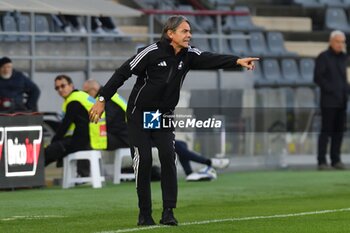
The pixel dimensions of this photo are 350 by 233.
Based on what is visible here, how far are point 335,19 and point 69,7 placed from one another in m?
12.2

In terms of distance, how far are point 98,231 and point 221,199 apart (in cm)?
483

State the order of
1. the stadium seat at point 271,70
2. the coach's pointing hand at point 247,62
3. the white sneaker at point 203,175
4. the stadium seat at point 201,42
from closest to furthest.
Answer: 1. the coach's pointing hand at point 247,62
2. the white sneaker at point 203,175
3. the stadium seat at point 201,42
4. the stadium seat at point 271,70

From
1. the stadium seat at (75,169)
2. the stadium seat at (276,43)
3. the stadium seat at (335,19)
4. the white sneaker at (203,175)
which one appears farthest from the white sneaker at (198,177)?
the stadium seat at (335,19)

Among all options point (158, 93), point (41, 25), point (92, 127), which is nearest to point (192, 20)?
point (41, 25)

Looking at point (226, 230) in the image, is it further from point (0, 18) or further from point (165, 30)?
point (0, 18)

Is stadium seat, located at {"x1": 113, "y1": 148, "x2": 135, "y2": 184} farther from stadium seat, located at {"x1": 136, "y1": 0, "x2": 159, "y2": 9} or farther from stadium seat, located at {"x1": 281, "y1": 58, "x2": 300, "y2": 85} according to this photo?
stadium seat, located at {"x1": 281, "y1": 58, "x2": 300, "y2": 85}

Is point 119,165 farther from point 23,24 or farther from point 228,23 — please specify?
point 228,23

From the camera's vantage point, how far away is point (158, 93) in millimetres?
10820

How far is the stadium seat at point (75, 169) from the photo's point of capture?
17.3 meters

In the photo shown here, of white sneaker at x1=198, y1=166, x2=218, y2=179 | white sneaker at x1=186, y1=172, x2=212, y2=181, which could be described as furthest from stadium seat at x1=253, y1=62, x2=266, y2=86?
white sneaker at x1=186, y1=172, x2=212, y2=181

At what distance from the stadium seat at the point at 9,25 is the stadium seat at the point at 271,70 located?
7.37 meters

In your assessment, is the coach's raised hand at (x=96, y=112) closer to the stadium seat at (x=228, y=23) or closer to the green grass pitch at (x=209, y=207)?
the green grass pitch at (x=209, y=207)

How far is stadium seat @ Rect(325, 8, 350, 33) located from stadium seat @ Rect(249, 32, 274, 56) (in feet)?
8.63

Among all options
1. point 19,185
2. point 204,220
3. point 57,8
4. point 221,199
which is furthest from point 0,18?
point 204,220
